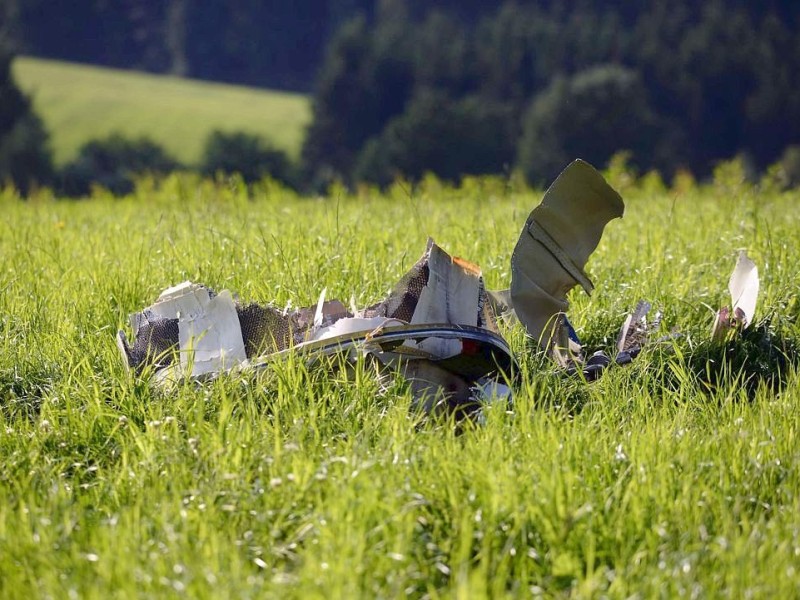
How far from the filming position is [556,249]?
408cm

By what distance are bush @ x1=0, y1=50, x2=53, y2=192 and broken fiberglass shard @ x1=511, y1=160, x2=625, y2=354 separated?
65969mm

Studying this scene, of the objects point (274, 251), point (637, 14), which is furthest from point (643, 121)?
point (274, 251)

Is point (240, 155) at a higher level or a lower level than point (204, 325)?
lower

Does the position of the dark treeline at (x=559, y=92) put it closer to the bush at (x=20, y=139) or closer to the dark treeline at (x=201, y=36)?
the bush at (x=20, y=139)

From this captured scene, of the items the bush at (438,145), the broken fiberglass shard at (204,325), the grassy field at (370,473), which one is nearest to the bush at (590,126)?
the bush at (438,145)

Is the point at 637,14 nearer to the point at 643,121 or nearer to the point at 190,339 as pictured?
the point at 643,121

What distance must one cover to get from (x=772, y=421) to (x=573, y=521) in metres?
1.05

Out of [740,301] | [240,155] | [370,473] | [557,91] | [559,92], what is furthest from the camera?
[557,91]

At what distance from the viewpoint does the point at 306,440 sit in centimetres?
322

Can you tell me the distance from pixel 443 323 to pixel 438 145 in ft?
241

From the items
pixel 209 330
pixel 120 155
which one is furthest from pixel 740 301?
pixel 120 155

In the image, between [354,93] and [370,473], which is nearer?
[370,473]

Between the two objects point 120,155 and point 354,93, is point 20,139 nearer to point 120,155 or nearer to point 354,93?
point 120,155

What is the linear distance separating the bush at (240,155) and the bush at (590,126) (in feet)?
58.8
